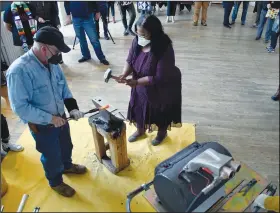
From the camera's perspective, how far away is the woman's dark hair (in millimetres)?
935

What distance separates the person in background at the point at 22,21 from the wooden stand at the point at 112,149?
80cm

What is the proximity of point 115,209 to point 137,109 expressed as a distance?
0.55m

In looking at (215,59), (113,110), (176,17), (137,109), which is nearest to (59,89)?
(113,110)

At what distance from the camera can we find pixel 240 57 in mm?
1587

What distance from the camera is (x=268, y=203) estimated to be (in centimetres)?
67

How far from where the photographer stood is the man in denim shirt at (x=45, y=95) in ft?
2.63

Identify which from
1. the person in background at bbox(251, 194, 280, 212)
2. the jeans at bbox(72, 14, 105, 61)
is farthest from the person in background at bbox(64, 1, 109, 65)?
the person in background at bbox(251, 194, 280, 212)

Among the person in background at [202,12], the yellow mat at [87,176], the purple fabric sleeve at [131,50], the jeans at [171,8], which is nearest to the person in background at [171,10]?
the jeans at [171,8]

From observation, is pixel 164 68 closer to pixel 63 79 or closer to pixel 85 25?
pixel 63 79

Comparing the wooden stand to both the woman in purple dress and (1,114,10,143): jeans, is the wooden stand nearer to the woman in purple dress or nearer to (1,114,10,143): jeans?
the woman in purple dress

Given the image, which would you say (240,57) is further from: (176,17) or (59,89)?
(59,89)

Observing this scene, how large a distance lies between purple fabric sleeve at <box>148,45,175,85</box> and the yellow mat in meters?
0.41

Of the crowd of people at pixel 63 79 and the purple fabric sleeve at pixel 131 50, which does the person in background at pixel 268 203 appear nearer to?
the crowd of people at pixel 63 79

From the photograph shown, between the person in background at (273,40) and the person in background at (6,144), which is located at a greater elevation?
the person in background at (273,40)
